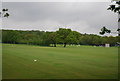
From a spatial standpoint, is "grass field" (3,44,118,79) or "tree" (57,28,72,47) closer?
"grass field" (3,44,118,79)

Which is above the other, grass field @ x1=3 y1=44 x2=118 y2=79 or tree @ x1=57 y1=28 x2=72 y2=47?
tree @ x1=57 y1=28 x2=72 y2=47

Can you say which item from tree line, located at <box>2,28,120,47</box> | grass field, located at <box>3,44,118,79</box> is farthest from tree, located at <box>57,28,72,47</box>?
grass field, located at <box>3,44,118,79</box>

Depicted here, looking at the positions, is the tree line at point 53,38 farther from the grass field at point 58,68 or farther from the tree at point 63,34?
the grass field at point 58,68

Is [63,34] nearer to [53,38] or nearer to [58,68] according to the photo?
[53,38]

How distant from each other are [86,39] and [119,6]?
118 metres

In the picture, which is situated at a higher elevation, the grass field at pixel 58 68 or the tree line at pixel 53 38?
the tree line at pixel 53 38

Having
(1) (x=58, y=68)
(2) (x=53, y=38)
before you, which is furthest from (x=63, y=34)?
(1) (x=58, y=68)

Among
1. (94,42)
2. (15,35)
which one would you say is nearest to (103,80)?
(15,35)

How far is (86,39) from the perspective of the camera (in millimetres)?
124625

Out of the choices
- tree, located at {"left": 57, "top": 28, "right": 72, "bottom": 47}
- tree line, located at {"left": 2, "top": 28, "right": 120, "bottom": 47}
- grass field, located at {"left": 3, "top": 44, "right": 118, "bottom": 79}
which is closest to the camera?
grass field, located at {"left": 3, "top": 44, "right": 118, "bottom": 79}

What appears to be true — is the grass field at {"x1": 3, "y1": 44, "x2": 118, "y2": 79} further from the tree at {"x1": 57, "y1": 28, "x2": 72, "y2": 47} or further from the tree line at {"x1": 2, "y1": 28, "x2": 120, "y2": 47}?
the tree at {"x1": 57, "y1": 28, "x2": 72, "y2": 47}

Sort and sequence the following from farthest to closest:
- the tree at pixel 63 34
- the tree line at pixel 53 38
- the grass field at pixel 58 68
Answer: the tree line at pixel 53 38, the tree at pixel 63 34, the grass field at pixel 58 68

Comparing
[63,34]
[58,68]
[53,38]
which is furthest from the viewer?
[53,38]

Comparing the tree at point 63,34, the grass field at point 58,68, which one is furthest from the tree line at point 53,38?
the grass field at point 58,68
